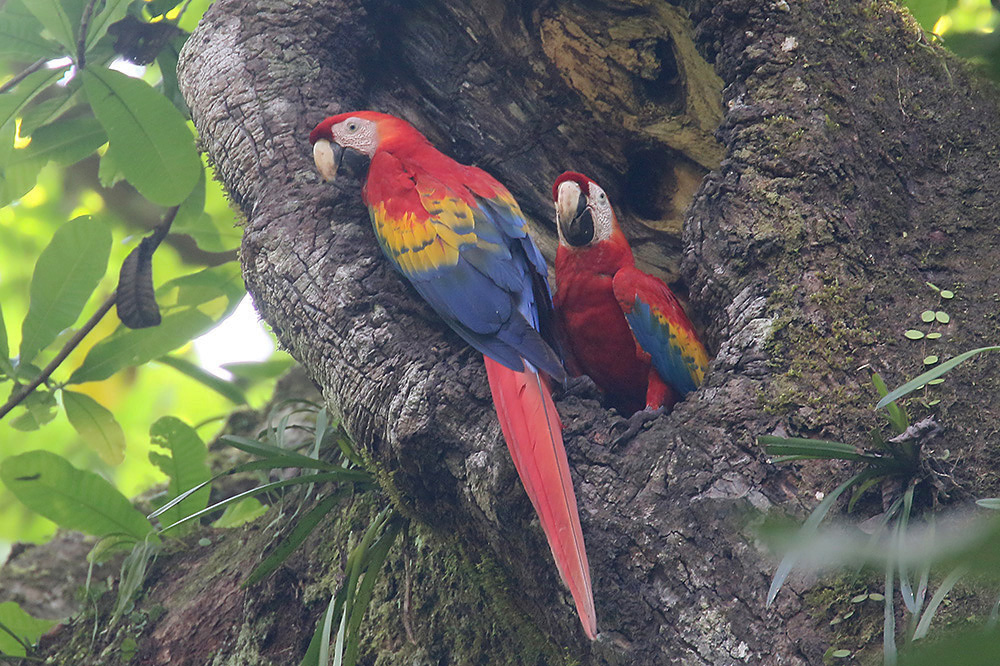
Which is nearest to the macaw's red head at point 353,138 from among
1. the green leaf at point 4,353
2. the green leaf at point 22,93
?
the green leaf at point 22,93

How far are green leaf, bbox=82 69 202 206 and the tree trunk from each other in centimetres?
13

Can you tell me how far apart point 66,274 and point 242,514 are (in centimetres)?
94

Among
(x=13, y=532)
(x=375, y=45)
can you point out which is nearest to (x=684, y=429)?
(x=375, y=45)

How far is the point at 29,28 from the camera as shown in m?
2.38

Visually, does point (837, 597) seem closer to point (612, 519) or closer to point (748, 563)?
point (748, 563)

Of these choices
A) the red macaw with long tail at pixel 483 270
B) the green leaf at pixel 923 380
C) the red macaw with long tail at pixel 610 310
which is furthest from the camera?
the red macaw with long tail at pixel 610 310

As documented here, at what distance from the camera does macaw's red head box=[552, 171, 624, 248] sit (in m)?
2.11

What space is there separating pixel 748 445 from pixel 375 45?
1.71 metres

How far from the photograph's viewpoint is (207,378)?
310 cm

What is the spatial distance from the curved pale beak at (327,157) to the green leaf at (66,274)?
0.85m

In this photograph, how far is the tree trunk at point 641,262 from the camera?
129 cm

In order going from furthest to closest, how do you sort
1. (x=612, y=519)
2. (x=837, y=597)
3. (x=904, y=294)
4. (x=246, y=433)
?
1. (x=246, y=433)
2. (x=904, y=294)
3. (x=612, y=519)
4. (x=837, y=597)

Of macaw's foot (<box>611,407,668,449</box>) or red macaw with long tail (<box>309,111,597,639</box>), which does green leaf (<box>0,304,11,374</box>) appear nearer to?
red macaw with long tail (<box>309,111,597,639</box>)

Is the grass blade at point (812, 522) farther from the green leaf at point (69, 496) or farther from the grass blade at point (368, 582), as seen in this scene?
the green leaf at point (69, 496)
